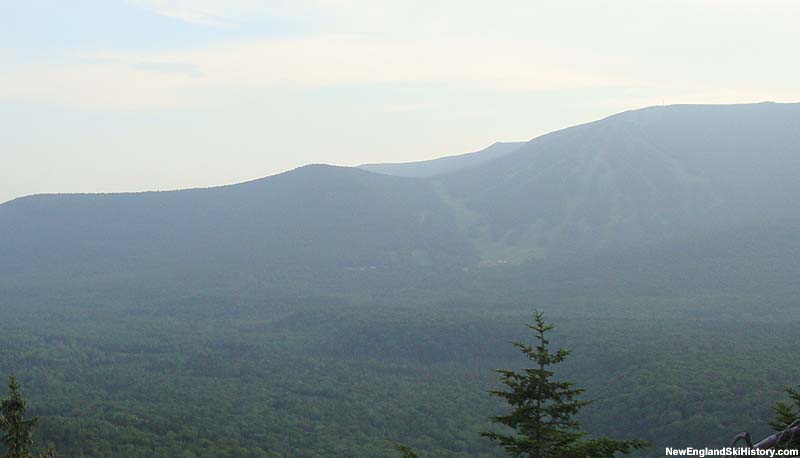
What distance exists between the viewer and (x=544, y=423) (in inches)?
384

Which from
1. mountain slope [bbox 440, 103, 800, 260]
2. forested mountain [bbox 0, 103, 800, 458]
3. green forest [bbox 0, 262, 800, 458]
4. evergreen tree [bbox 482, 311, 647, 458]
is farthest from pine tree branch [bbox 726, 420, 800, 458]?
mountain slope [bbox 440, 103, 800, 260]

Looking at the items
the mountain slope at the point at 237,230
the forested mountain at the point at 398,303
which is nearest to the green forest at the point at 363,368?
the forested mountain at the point at 398,303

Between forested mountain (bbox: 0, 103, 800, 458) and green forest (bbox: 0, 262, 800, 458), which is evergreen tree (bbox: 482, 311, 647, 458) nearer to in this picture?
green forest (bbox: 0, 262, 800, 458)

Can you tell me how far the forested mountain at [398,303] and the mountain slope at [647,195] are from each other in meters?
0.74

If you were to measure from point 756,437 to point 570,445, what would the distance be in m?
40.4

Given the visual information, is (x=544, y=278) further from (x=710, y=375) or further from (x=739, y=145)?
(x=739, y=145)

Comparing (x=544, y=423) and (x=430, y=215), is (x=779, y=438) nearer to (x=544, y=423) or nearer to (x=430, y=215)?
(x=544, y=423)

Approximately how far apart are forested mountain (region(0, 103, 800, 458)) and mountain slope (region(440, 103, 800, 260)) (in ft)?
2.44

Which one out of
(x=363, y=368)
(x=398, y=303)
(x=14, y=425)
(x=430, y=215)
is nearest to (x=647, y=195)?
(x=430, y=215)

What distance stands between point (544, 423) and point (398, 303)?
102 metres

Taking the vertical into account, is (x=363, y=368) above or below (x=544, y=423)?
below

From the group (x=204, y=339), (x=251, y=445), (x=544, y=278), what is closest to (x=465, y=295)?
(x=544, y=278)

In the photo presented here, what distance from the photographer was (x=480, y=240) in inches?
6718

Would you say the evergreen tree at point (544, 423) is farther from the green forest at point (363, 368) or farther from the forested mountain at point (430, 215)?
the forested mountain at point (430, 215)
